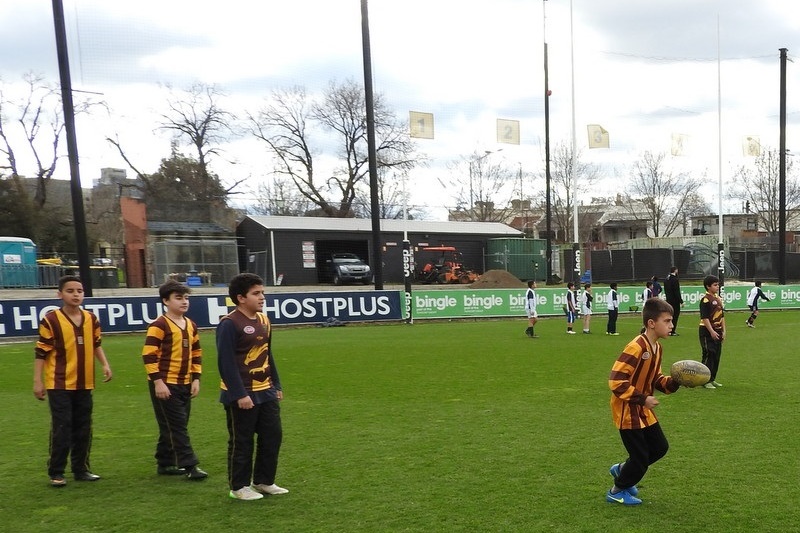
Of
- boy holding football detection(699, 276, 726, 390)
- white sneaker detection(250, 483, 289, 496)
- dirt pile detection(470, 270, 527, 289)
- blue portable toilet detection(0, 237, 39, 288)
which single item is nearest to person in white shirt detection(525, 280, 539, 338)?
boy holding football detection(699, 276, 726, 390)

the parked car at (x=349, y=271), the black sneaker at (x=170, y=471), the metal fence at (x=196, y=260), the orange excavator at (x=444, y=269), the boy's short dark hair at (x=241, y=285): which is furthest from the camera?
the orange excavator at (x=444, y=269)

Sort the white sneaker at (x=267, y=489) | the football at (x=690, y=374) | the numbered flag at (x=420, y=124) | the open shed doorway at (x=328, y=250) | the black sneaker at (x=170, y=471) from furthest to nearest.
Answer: the open shed doorway at (x=328, y=250) < the numbered flag at (x=420, y=124) < the black sneaker at (x=170, y=471) < the white sneaker at (x=267, y=489) < the football at (x=690, y=374)

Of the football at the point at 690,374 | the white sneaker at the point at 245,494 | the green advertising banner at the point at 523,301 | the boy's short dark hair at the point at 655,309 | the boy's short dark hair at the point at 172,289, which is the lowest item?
the green advertising banner at the point at 523,301

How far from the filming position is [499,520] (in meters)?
4.27

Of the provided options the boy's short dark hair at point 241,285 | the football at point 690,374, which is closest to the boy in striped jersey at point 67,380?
the boy's short dark hair at point 241,285

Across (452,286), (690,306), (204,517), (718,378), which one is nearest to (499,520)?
(204,517)

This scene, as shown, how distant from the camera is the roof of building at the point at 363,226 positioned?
33000 millimetres

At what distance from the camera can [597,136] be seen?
69.4 ft

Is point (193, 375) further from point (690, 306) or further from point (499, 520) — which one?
point (690, 306)

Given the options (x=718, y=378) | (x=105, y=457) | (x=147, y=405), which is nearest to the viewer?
(x=105, y=457)

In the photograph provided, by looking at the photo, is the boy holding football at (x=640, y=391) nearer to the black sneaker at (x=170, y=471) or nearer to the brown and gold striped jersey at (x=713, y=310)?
the black sneaker at (x=170, y=471)

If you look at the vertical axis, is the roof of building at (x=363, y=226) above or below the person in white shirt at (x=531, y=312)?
above

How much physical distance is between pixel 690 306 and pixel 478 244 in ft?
48.6

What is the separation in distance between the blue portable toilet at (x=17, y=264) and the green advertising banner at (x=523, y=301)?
687 inches
